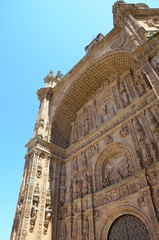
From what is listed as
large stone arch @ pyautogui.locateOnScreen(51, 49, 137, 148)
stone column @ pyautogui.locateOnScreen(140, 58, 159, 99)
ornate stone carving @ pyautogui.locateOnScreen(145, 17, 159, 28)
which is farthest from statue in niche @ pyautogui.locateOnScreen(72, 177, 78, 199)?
ornate stone carving @ pyautogui.locateOnScreen(145, 17, 159, 28)

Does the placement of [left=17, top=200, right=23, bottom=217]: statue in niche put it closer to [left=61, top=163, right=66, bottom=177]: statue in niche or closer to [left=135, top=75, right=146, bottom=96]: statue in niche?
[left=61, top=163, right=66, bottom=177]: statue in niche

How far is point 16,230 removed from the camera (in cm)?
711

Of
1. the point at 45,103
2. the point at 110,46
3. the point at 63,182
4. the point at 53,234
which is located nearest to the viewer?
the point at 53,234

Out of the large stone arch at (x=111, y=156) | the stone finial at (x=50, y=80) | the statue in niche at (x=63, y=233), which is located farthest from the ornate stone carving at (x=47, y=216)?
the stone finial at (x=50, y=80)

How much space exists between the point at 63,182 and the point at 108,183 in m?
2.64

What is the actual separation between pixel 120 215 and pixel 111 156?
8.11 feet

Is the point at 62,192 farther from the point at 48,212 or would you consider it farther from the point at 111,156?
the point at 111,156

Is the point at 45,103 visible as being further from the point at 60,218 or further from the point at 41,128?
the point at 60,218

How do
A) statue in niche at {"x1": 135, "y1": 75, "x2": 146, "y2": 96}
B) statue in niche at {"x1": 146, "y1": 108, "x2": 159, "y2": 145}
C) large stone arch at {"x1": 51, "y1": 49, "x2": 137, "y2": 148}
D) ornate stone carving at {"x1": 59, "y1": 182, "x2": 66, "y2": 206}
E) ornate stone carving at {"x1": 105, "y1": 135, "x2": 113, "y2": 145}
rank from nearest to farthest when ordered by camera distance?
1. statue in niche at {"x1": 146, "y1": 108, "x2": 159, "y2": 145}
2. statue in niche at {"x1": 135, "y1": 75, "x2": 146, "y2": 96}
3. ornate stone carving at {"x1": 105, "y1": 135, "x2": 113, "y2": 145}
4. ornate stone carving at {"x1": 59, "y1": 182, "x2": 66, "y2": 206}
5. large stone arch at {"x1": 51, "y1": 49, "x2": 137, "y2": 148}

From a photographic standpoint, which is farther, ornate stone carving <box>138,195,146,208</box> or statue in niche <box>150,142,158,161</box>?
statue in niche <box>150,142,158,161</box>

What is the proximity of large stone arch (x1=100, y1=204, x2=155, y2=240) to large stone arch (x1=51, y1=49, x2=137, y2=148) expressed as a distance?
5359mm

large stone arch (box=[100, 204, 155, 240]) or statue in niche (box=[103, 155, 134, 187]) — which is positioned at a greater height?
statue in niche (box=[103, 155, 134, 187])

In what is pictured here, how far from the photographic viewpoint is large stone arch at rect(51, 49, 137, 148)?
10.6 m

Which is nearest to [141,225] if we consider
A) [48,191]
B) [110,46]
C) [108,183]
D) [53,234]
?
[108,183]
